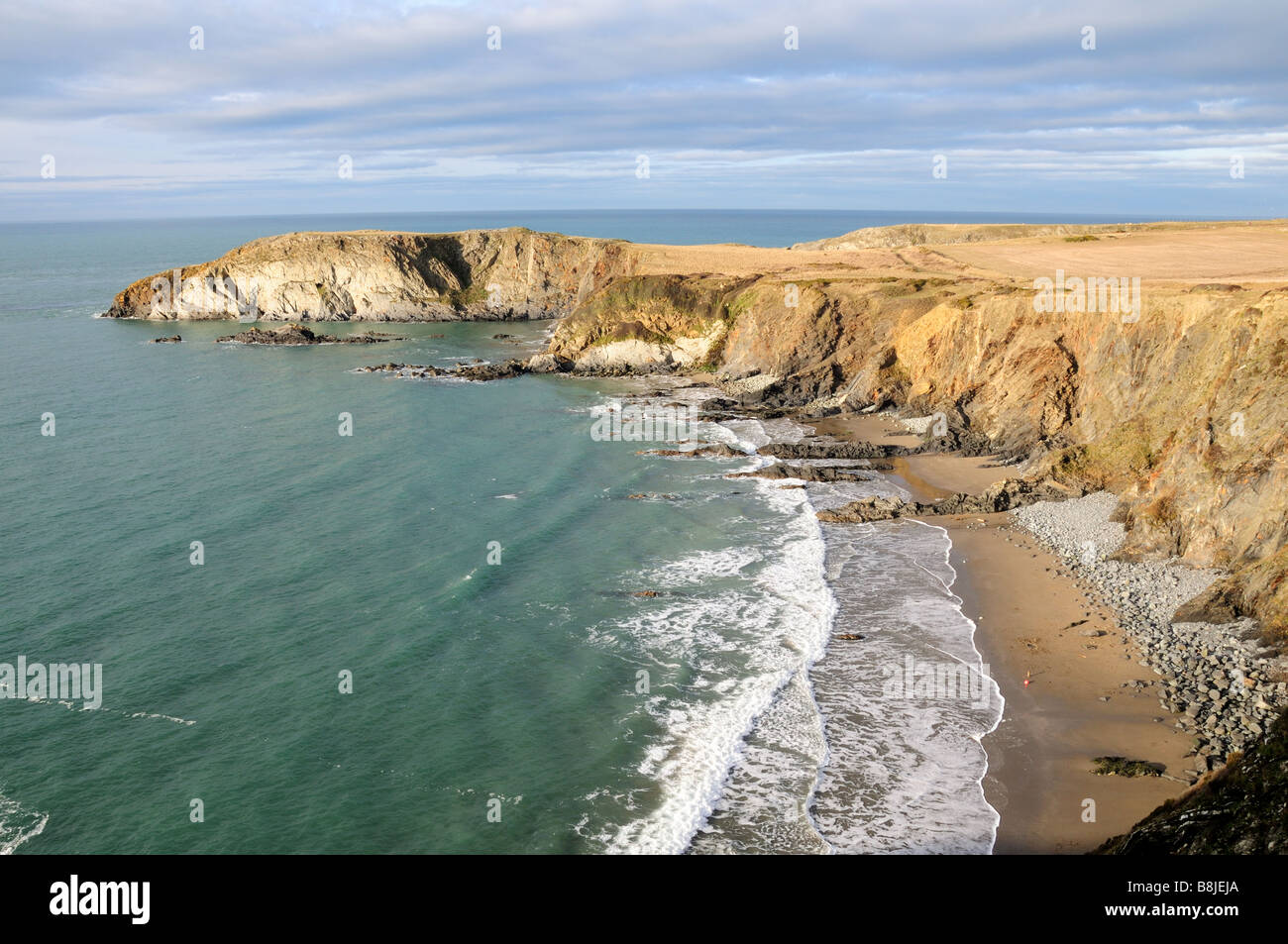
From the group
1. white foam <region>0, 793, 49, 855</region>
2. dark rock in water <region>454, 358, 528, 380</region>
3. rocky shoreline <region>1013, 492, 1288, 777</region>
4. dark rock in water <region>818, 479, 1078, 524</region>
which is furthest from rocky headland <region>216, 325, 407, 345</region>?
white foam <region>0, 793, 49, 855</region>

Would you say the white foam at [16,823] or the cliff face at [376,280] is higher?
the cliff face at [376,280]

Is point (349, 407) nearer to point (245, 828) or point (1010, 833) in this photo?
point (245, 828)

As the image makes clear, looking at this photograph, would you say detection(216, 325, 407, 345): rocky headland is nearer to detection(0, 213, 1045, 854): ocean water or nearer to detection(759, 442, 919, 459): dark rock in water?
detection(0, 213, 1045, 854): ocean water

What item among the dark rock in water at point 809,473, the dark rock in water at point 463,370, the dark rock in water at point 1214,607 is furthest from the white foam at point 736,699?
the dark rock in water at point 463,370

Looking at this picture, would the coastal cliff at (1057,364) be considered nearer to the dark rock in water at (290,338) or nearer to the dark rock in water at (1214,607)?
the dark rock in water at (1214,607)

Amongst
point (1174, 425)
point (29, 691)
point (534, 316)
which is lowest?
point (29, 691)
